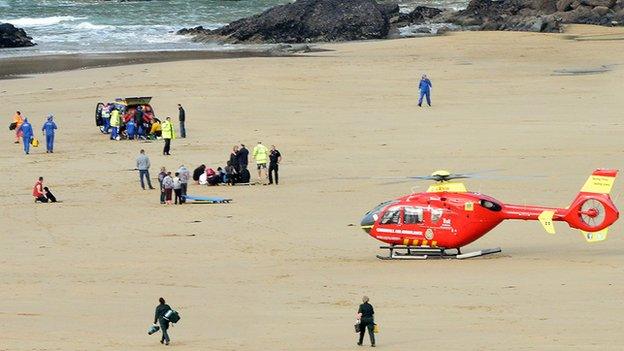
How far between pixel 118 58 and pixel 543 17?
18.2 meters

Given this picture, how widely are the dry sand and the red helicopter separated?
0.41 m

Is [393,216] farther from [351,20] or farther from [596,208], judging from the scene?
[351,20]

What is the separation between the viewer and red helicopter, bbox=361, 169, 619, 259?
1906cm

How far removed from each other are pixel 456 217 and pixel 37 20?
5860 centimetres

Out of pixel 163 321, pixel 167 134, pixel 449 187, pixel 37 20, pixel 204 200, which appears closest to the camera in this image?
pixel 163 321

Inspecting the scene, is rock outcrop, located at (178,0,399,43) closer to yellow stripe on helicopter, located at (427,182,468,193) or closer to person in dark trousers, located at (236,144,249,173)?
person in dark trousers, located at (236,144,249,173)

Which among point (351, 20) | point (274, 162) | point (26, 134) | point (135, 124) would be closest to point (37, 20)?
point (351, 20)

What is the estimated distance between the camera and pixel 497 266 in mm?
19438

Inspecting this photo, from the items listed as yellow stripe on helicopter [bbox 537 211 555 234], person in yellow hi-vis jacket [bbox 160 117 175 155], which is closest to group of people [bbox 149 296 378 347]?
yellow stripe on helicopter [bbox 537 211 555 234]

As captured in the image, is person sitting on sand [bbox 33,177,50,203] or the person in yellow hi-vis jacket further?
the person in yellow hi-vis jacket

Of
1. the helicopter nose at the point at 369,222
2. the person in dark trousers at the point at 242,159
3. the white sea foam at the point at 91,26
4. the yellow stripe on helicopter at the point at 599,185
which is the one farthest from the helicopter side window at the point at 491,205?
the white sea foam at the point at 91,26

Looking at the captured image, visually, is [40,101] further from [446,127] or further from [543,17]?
[543,17]

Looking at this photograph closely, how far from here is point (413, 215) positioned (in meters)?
20.3

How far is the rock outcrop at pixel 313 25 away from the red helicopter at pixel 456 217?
1540 inches
